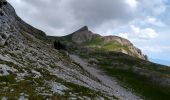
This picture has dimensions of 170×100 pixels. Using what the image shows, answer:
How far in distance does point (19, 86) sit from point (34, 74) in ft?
31.8

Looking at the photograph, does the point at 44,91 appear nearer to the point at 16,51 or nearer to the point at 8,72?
the point at 8,72

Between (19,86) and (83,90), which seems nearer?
(19,86)

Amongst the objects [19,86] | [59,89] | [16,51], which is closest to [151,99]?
[16,51]

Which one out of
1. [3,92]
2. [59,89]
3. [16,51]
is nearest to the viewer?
[3,92]

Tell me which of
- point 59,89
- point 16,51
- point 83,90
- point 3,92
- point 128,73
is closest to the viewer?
point 3,92

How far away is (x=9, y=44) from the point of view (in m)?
65.6

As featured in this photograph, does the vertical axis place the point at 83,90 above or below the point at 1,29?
below

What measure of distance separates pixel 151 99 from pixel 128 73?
6154cm

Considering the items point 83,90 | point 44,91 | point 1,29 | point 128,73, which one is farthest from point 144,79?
point 44,91

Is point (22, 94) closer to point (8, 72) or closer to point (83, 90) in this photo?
point (8, 72)

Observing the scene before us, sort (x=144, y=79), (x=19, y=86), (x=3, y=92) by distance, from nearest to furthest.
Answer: (x=3, y=92) → (x=19, y=86) → (x=144, y=79)

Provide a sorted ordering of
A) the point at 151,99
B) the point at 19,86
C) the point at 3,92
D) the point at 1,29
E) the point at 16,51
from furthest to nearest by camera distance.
A: the point at 151,99, the point at 1,29, the point at 16,51, the point at 19,86, the point at 3,92

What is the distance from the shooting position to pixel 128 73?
475ft

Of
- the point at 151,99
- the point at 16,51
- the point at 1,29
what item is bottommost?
the point at 151,99
